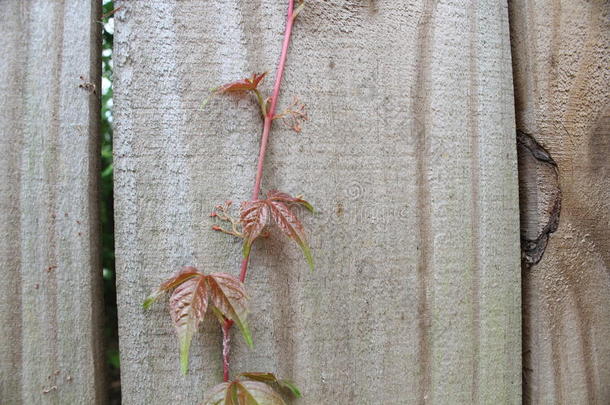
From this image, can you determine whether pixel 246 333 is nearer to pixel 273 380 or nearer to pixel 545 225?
pixel 273 380

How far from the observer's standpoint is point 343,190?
812 millimetres

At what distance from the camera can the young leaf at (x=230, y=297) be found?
706 millimetres

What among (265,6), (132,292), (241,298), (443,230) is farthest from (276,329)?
(265,6)

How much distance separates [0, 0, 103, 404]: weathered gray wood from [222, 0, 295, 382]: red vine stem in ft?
0.68

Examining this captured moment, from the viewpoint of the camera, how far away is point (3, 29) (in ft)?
2.48

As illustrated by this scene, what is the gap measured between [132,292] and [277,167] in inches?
11.8

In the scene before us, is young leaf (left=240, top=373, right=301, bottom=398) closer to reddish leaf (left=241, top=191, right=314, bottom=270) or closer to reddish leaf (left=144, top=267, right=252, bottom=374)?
reddish leaf (left=144, top=267, right=252, bottom=374)

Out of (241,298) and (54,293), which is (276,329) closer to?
(241,298)

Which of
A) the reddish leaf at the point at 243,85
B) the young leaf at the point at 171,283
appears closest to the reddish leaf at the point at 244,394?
the young leaf at the point at 171,283

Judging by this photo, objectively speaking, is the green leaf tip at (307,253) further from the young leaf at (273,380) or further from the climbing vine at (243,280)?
the young leaf at (273,380)

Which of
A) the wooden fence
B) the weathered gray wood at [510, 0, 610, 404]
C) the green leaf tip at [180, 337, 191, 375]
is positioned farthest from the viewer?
the weathered gray wood at [510, 0, 610, 404]

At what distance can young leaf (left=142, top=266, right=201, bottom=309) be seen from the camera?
719 millimetres

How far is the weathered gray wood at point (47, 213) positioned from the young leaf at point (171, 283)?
11 cm

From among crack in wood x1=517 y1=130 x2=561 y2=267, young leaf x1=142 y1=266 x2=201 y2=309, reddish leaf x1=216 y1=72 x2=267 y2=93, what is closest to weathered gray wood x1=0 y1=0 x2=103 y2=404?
young leaf x1=142 y1=266 x2=201 y2=309
